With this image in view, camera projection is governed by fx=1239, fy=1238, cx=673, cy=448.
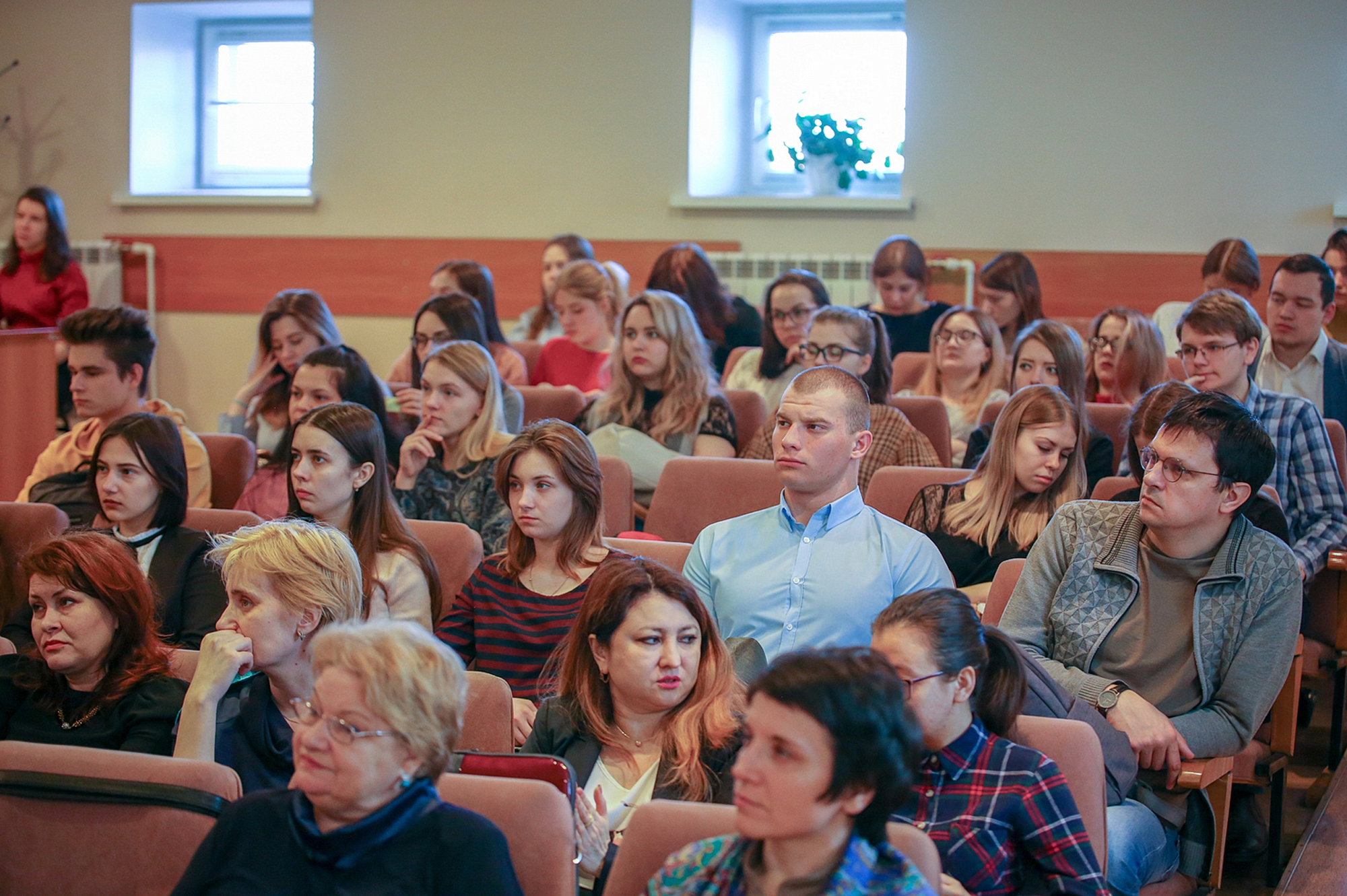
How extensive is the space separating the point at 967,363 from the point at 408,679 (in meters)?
3.16

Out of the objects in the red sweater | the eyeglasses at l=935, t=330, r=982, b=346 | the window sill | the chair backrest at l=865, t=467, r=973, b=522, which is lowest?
the chair backrest at l=865, t=467, r=973, b=522

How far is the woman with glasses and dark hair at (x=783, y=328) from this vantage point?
4438mm

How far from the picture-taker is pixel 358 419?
2822 millimetres

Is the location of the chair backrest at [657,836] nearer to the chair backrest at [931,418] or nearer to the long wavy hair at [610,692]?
the long wavy hair at [610,692]

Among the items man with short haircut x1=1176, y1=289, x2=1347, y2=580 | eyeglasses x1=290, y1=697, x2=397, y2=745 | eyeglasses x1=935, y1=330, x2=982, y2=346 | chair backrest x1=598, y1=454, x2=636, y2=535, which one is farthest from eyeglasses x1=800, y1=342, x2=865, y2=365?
eyeglasses x1=290, y1=697, x2=397, y2=745

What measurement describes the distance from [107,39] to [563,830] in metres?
6.80

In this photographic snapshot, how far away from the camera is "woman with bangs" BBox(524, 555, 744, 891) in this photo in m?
1.90

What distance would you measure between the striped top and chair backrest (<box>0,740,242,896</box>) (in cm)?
91

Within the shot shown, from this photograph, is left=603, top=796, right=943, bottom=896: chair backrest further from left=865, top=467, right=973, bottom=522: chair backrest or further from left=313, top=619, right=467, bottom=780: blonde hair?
left=865, top=467, right=973, bottom=522: chair backrest

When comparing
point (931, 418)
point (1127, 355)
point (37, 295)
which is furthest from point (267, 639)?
point (37, 295)

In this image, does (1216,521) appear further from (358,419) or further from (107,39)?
(107,39)

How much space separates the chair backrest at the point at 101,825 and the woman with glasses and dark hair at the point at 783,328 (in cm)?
297

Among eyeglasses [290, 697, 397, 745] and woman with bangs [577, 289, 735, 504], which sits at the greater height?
woman with bangs [577, 289, 735, 504]

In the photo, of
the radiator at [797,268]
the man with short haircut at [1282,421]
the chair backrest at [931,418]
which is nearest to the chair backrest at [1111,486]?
the man with short haircut at [1282,421]
